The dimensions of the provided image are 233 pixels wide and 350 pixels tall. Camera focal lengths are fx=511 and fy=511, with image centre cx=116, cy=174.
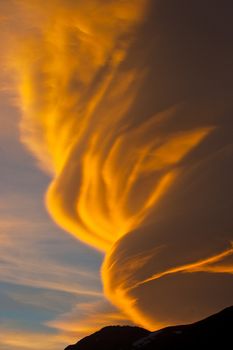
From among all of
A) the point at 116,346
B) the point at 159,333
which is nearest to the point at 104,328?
the point at 116,346

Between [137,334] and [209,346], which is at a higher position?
[137,334]

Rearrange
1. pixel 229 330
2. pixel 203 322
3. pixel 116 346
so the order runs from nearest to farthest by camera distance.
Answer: pixel 229 330
pixel 203 322
pixel 116 346

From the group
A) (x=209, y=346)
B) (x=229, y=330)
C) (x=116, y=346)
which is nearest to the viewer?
(x=209, y=346)

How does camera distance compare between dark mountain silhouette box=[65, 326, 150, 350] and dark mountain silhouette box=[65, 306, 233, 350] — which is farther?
dark mountain silhouette box=[65, 326, 150, 350]

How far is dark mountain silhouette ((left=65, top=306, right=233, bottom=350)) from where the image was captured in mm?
130250

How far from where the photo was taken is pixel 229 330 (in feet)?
443

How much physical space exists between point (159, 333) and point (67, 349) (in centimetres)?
4797

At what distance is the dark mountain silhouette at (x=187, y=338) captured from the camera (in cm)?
13025

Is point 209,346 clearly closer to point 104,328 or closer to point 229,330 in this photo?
point 229,330

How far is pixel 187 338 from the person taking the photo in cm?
14062

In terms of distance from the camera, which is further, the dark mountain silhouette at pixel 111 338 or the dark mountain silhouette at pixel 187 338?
the dark mountain silhouette at pixel 111 338

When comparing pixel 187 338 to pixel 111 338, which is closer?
pixel 187 338

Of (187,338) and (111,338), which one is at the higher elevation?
(111,338)

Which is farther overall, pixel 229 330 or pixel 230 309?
pixel 230 309
